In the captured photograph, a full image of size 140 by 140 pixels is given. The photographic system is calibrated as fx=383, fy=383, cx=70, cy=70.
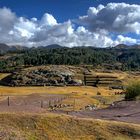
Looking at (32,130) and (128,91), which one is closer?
(32,130)

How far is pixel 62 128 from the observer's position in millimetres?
37000

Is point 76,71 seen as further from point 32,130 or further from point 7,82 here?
point 32,130

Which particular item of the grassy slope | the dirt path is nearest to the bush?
the dirt path

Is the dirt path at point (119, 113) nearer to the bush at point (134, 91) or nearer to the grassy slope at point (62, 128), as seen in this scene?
the grassy slope at point (62, 128)

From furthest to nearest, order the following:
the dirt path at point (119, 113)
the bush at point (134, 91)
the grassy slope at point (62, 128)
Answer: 1. the bush at point (134, 91)
2. the dirt path at point (119, 113)
3. the grassy slope at point (62, 128)

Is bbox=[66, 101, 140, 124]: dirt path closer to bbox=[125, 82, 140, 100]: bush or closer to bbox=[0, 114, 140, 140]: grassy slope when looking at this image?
bbox=[0, 114, 140, 140]: grassy slope

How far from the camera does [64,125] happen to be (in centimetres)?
3756

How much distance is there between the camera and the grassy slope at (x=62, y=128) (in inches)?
1364

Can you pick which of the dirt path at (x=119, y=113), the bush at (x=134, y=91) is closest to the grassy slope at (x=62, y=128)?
the dirt path at (x=119, y=113)

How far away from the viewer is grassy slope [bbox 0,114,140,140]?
1364 inches

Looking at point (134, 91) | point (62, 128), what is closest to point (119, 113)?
point (62, 128)

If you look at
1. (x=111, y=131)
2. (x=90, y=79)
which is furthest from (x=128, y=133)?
(x=90, y=79)

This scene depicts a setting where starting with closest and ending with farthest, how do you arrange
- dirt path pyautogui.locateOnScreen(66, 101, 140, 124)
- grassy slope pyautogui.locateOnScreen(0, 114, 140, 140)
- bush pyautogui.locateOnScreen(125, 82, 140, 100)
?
1. grassy slope pyautogui.locateOnScreen(0, 114, 140, 140)
2. dirt path pyautogui.locateOnScreen(66, 101, 140, 124)
3. bush pyautogui.locateOnScreen(125, 82, 140, 100)

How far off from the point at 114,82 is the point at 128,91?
94.6m
